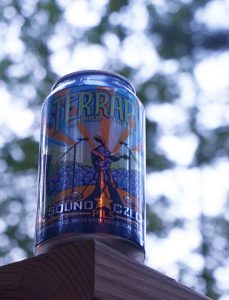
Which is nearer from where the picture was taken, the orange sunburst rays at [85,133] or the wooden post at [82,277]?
the wooden post at [82,277]

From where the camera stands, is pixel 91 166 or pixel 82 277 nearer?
pixel 82 277

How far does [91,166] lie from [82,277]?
0.45 ft

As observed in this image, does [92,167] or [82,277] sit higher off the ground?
[92,167]

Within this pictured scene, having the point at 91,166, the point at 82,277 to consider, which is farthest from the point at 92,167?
the point at 82,277

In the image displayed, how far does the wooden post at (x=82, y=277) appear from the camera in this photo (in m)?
0.50

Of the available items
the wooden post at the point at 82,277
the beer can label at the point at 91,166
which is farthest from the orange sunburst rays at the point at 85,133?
the wooden post at the point at 82,277

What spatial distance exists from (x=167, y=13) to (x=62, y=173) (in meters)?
3.60

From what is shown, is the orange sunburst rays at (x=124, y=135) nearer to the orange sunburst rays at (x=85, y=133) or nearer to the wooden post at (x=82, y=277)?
the orange sunburst rays at (x=85, y=133)

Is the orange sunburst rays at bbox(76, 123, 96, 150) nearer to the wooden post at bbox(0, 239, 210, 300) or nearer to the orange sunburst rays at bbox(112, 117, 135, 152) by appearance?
the orange sunburst rays at bbox(112, 117, 135, 152)

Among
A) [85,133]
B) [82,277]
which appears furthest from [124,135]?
[82,277]

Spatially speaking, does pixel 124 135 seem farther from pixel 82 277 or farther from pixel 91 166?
pixel 82 277

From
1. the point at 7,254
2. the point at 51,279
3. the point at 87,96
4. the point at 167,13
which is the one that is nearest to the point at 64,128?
the point at 87,96

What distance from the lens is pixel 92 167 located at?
0.61 m

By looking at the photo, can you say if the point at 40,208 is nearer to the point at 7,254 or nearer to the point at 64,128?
the point at 64,128
